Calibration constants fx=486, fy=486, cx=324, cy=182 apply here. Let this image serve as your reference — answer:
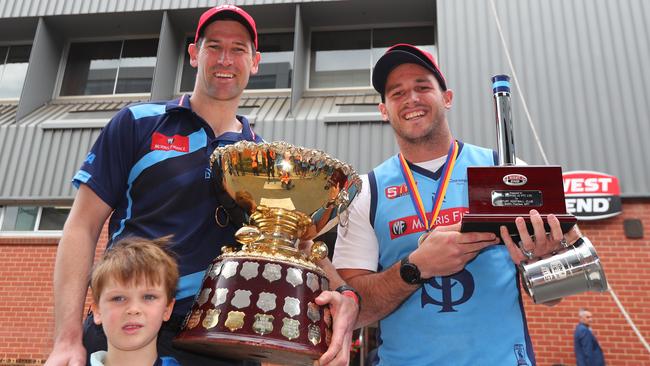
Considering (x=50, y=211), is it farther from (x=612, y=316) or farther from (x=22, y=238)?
(x=612, y=316)

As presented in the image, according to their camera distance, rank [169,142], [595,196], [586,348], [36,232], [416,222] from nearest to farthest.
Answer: [169,142]
[416,222]
[586,348]
[595,196]
[36,232]

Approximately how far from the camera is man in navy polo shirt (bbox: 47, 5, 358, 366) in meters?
1.40

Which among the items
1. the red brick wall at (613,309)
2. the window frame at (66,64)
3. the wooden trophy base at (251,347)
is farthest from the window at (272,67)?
the wooden trophy base at (251,347)

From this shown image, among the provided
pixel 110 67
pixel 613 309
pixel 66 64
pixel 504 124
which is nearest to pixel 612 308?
pixel 613 309

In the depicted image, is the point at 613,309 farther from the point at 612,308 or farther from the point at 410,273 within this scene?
the point at 410,273

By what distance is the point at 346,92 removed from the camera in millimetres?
8078

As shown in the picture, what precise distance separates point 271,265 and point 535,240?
2.51 feet

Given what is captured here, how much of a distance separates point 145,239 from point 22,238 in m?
7.24

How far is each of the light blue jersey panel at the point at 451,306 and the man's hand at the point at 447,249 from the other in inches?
7.1

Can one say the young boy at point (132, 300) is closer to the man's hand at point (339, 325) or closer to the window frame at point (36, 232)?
the man's hand at point (339, 325)

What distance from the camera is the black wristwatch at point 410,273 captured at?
160 cm

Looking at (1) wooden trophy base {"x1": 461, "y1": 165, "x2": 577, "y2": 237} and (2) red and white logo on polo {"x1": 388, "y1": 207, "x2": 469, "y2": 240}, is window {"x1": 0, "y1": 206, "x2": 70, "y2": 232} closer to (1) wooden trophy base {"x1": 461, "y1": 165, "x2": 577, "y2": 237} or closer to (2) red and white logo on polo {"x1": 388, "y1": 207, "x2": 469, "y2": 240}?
(2) red and white logo on polo {"x1": 388, "y1": 207, "x2": 469, "y2": 240}

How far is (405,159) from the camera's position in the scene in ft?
6.73

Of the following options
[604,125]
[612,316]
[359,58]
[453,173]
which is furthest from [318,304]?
[359,58]
